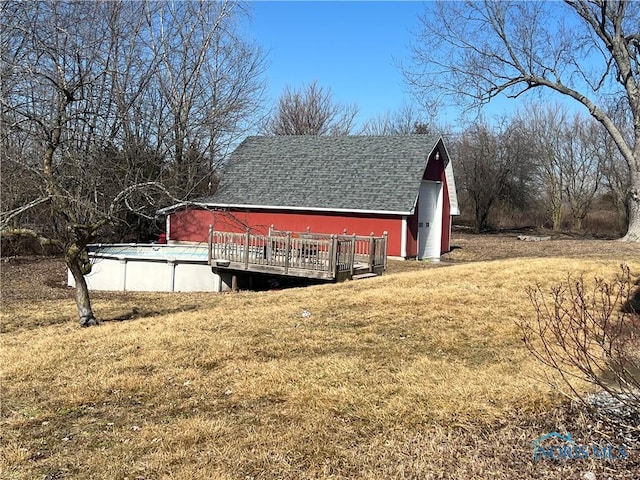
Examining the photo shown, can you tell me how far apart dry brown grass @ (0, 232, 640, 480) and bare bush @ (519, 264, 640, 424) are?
293 millimetres

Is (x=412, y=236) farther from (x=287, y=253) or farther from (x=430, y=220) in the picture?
(x=287, y=253)

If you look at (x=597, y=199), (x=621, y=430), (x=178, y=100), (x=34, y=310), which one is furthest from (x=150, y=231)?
(x=597, y=199)

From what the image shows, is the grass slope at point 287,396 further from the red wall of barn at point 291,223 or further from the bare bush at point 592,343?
the red wall of barn at point 291,223

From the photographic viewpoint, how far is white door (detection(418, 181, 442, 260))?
2339 centimetres

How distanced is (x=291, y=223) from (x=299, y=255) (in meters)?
8.10

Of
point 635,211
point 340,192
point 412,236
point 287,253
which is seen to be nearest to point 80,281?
point 287,253

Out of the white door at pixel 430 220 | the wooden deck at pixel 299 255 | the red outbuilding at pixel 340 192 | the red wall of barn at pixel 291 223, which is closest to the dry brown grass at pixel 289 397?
the wooden deck at pixel 299 255

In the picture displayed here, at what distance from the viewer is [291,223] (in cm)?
2353

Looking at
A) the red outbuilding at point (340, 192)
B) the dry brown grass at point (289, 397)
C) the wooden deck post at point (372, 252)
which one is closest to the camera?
the dry brown grass at point (289, 397)

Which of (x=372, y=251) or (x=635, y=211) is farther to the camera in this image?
(x=635, y=211)

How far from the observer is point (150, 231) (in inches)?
1086

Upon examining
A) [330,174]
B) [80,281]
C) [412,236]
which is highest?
[330,174]

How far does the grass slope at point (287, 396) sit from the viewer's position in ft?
13.2

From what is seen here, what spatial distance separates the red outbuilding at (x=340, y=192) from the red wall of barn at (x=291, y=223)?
0.13ft
